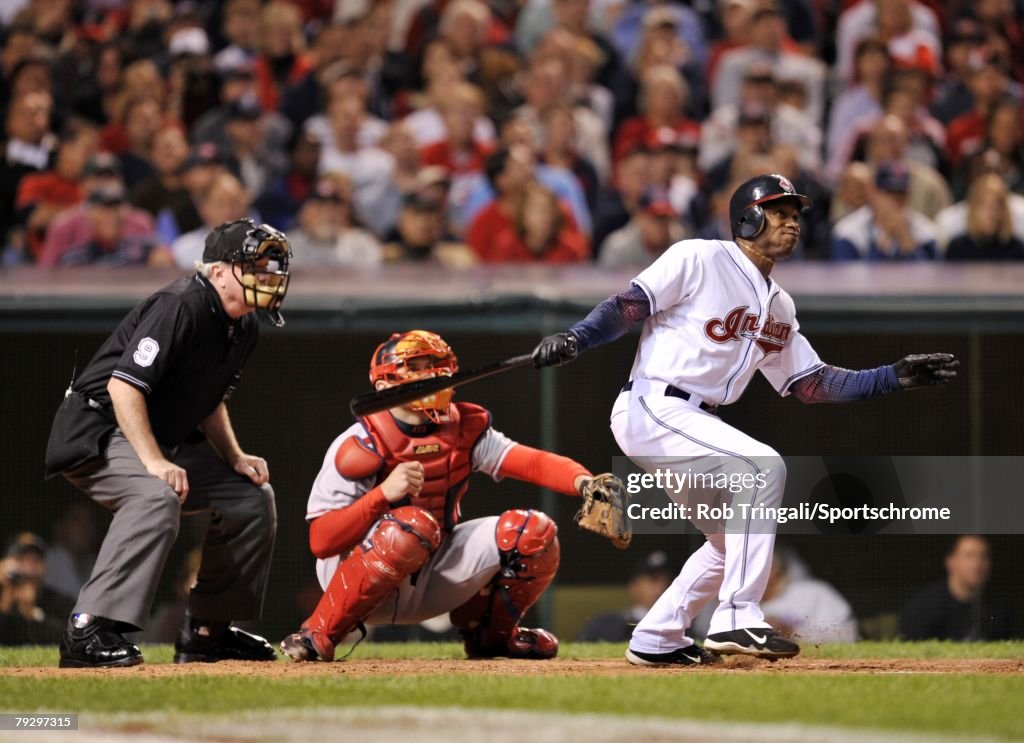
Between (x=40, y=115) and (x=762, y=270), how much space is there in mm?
6188

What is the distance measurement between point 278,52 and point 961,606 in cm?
642

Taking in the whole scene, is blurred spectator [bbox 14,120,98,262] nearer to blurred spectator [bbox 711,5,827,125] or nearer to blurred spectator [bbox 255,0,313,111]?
blurred spectator [bbox 255,0,313,111]

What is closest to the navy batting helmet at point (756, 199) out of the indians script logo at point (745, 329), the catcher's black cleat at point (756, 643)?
the indians script logo at point (745, 329)

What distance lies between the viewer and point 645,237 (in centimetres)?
934

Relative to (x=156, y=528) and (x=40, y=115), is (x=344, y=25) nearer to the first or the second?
(x=40, y=115)

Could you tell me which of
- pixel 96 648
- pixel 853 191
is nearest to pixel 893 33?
pixel 853 191

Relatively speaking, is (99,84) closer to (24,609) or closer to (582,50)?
(582,50)

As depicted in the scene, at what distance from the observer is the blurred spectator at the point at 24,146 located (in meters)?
10.1

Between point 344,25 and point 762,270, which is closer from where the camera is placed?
point 762,270

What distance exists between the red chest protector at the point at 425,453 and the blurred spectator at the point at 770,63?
5841 millimetres

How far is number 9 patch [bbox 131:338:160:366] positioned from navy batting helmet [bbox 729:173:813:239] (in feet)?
6.44

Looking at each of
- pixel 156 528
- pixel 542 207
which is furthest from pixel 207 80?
pixel 156 528

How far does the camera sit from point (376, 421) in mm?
5762

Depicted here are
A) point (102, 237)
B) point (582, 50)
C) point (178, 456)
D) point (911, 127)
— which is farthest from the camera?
point (582, 50)
